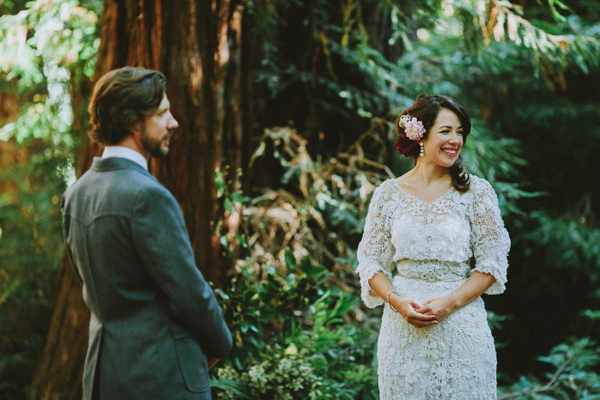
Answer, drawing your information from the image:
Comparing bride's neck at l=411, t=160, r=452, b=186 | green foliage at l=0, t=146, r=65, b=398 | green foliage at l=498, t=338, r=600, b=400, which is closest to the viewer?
bride's neck at l=411, t=160, r=452, b=186

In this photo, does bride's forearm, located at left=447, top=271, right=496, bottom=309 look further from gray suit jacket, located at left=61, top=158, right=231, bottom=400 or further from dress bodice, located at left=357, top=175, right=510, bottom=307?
gray suit jacket, located at left=61, top=158, right=231, bottom=400

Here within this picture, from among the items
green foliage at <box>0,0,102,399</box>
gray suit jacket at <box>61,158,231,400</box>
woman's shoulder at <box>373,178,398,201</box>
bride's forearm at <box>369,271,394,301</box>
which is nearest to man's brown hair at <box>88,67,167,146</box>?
gray suit jacket at <box>61,158,231,400</box>

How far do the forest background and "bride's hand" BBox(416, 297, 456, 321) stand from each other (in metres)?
1.15

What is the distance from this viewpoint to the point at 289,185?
492 centimetres

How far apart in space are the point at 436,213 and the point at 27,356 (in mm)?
4225

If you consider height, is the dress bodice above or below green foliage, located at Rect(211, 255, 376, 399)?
above

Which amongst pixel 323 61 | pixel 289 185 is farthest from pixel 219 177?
pixel 323 61

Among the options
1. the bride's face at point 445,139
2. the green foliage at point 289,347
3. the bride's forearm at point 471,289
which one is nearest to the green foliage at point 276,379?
the green foliage at point 289,347

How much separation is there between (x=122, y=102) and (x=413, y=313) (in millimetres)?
1499

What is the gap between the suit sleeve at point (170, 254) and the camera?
163cm

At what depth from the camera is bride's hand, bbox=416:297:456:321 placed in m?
2.24

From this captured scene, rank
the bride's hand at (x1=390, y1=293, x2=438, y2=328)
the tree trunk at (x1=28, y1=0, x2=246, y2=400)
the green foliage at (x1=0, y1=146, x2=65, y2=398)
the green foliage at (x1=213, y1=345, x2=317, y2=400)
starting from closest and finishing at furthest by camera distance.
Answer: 1. the bride's hand at (x1=390, y1=293, x2=438, y2=328)
2. the green foliage at (x1=213, y1=345, x2=317, y2=400)
3. the tree trunk at (x1=28, y1=0, x2=246, y2=400)
4. the green foliage at (x1=0, y1=146, x2=65, y2=398)

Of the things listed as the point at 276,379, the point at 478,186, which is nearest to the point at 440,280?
the point at 478,186

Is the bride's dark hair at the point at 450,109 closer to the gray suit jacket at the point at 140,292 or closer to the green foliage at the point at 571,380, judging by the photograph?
the gray suit jacket at the point at 140,292
